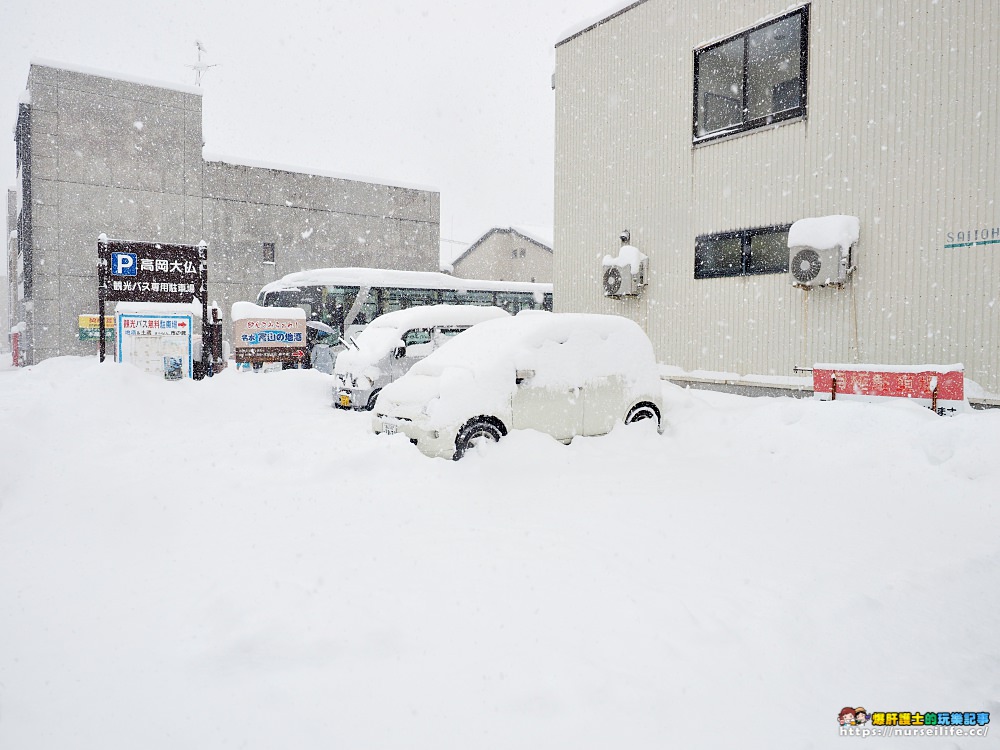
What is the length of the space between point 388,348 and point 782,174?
740cm

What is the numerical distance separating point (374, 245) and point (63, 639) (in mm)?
29157

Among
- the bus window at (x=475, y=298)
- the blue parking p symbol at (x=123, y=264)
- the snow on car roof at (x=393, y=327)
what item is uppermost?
the bus window at (x=475, y=298)

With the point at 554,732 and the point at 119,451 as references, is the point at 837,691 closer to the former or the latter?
the point at 554,732

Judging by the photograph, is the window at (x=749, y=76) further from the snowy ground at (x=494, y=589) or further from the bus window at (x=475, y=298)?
the bus window at (x=475, y=298)

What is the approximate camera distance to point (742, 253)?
10.8 m

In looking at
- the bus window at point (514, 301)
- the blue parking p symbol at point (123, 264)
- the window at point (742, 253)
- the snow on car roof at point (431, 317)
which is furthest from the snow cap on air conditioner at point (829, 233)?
the bus window at point (514, 301)

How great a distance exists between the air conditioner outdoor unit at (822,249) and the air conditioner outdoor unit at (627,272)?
314 centimetres

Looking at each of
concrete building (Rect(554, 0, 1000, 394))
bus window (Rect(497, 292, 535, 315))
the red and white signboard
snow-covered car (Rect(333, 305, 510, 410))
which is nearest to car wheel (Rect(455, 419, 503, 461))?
snow-covered car (Rect(333, 305, 510, 410))

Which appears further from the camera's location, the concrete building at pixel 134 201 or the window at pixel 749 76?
the concrete building at pixel 134 201

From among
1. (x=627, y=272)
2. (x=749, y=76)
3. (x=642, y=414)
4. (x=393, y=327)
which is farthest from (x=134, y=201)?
(x=642, y=414)

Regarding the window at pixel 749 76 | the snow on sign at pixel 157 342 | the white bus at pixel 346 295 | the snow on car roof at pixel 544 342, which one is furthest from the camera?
the white bus at pixel 346 295

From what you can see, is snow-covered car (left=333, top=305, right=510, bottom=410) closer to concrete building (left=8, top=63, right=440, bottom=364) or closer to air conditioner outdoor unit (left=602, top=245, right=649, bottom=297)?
air conditioner outdoor unit (left=602, top=245, right=649, bottom=297)

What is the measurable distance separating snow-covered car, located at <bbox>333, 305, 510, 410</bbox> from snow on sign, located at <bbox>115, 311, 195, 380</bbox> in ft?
11.4

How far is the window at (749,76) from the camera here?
1026cm
